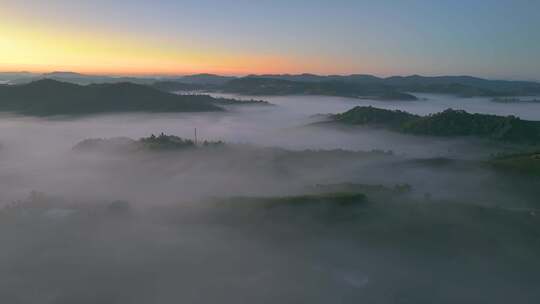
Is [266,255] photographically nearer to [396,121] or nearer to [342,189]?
[342,189]

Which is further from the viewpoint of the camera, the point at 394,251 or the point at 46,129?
the point at 46,129

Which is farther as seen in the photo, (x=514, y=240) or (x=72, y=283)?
(x=514, y=240)

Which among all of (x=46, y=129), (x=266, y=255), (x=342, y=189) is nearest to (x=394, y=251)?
(x=266, y=255)

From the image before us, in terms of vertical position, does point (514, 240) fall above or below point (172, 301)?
above

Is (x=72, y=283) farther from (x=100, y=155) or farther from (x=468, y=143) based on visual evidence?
(x=468, y=143)

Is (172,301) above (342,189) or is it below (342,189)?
below

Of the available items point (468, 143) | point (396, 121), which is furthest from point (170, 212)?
point (396, 121)

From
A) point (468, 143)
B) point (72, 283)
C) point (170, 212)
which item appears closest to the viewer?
point (72, 283)

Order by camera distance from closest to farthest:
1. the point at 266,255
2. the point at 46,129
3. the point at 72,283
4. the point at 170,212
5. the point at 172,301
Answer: the point at 172,301, the point at 72,283, the point at 266,255, the point at 170,212, the point at 46,129

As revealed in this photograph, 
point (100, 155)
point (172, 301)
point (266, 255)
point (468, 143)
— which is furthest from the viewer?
point (468, 143)
